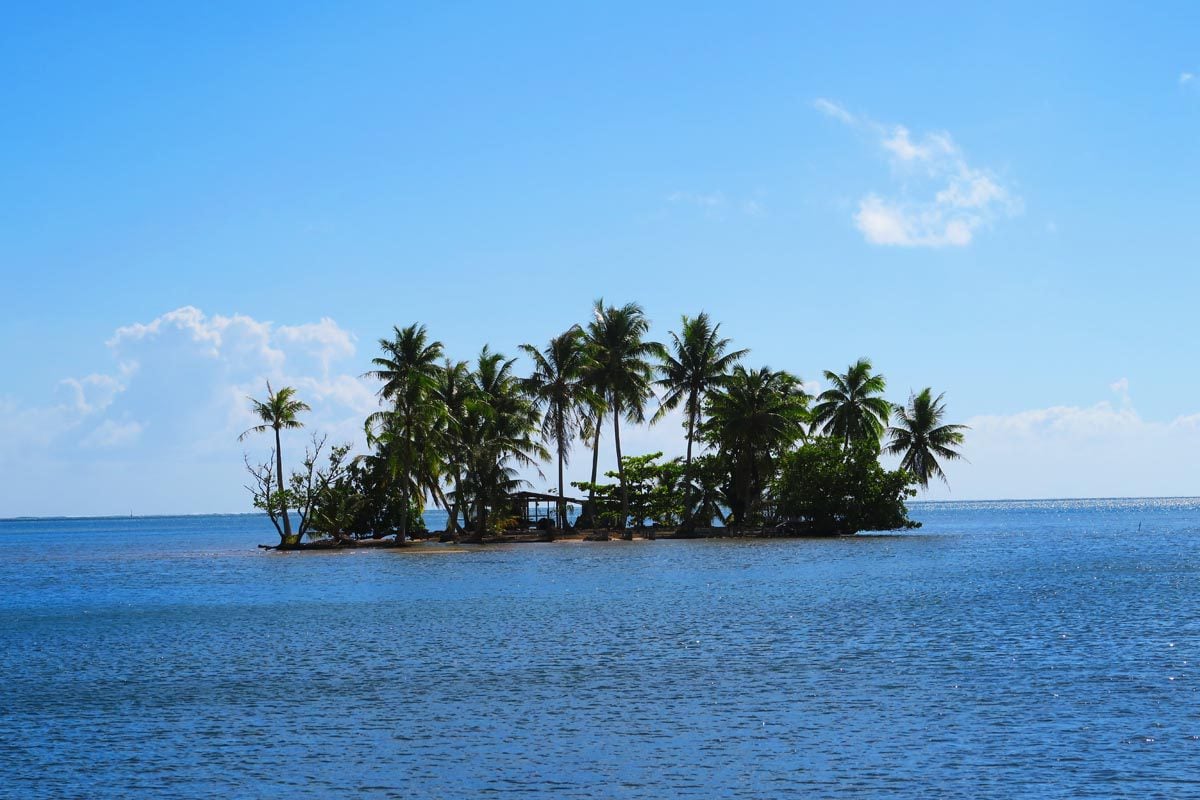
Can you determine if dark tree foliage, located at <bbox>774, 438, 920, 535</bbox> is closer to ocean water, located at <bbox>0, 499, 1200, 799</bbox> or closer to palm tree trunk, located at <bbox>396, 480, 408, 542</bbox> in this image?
palm tree trunk, located at <bbox>396, 480, 408, 542</bbox>

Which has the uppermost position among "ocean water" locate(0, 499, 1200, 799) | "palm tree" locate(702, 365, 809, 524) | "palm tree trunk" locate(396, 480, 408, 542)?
"palm tree" locate(702, 365, 809, 524)

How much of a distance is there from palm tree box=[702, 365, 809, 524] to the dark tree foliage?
1.66 metres

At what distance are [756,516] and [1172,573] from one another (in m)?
35.9

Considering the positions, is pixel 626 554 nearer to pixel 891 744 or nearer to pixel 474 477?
pixel 474 477

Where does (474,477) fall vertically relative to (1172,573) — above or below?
above

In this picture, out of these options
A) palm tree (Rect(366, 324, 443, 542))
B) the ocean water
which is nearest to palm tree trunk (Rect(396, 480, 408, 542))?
palm tree (Rect(366, 324, 443, 542))

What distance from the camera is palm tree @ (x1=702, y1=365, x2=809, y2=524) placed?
75250 millimetres

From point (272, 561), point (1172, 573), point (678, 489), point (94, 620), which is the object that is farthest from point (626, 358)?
point (94, 620)

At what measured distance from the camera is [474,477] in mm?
78312

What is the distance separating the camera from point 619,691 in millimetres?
21156

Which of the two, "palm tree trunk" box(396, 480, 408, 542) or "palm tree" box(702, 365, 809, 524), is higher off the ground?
"palm tree" box(702, 365, 809, 524)

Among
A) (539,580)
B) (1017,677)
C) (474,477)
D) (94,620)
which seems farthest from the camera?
(474,477)

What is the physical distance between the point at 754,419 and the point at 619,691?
5522 cm

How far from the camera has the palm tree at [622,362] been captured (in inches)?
3063
